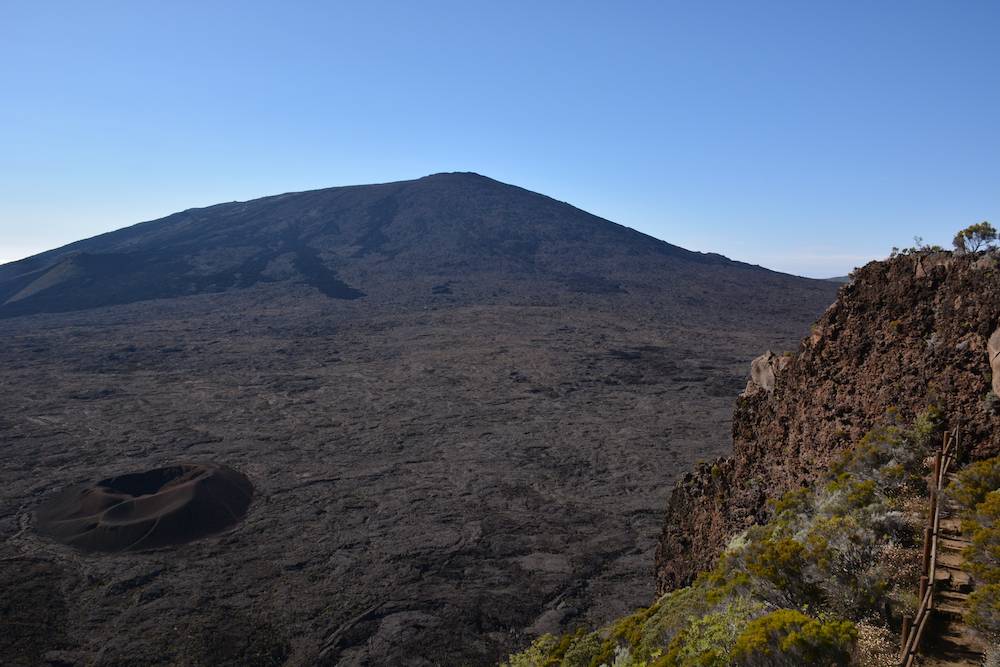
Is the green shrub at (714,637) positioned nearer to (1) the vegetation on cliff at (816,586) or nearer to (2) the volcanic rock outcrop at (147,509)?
(1) the vegetation on cliff at (816,586)

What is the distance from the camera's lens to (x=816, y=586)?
5.70 m

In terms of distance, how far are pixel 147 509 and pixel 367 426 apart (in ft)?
41.8

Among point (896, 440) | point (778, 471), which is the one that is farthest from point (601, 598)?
point (896, 440)

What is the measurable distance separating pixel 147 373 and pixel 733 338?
47.0 m

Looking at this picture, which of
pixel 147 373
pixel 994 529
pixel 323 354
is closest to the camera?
pixel 994 529

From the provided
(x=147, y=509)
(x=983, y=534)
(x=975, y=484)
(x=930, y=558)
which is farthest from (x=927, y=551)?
(x=147, y=509)

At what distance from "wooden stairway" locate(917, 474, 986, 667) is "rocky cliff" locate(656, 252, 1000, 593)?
4.85 feet

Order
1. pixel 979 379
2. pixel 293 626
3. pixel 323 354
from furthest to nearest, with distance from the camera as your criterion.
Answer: pixel 323 354, pixel 293 626, pixel 979 379

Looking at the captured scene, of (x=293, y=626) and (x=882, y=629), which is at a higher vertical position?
(x=882, y=629)

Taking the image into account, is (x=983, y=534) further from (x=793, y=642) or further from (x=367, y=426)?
(x=367, y=426)

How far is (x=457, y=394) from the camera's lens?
39.9 meters

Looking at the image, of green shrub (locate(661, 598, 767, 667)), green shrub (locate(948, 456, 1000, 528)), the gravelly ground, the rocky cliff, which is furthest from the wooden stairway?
the gravelly ground

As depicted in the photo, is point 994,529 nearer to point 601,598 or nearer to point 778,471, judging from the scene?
point 778,471

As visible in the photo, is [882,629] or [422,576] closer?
[882,629]
